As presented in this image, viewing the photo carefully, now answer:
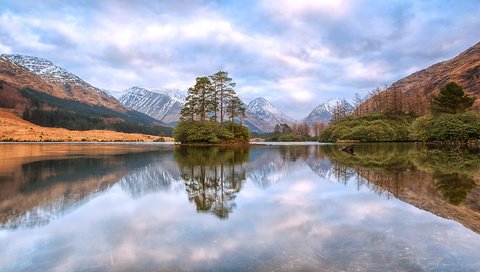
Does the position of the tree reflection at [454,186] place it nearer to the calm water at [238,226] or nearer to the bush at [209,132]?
the calm water at [238,226]

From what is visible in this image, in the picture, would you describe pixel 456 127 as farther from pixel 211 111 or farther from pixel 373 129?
pixel 211 111

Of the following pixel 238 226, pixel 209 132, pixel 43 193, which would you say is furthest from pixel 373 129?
pixel 238 226

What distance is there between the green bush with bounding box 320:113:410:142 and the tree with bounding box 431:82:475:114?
2215cm

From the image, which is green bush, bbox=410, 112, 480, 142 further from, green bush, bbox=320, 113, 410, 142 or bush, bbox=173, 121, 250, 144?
bush, bbox=173, 121, 250, 144

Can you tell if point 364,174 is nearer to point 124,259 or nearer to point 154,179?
point 154,179

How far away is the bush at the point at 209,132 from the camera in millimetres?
65625

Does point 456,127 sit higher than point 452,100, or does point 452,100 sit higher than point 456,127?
point 452,100

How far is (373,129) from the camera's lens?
334 ft

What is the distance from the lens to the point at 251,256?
20.2 feet

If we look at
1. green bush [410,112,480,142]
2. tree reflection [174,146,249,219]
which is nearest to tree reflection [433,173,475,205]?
tree reflection [174,146,249,219]

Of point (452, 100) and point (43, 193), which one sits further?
point (452, 100)

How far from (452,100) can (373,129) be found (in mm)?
27485

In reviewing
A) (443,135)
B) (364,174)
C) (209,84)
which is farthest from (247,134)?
(364,174)

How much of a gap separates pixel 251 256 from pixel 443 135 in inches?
2796
